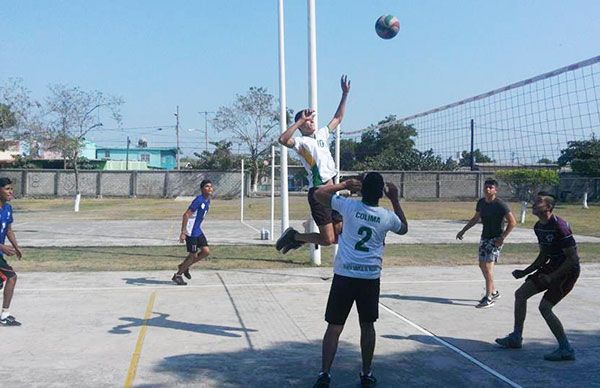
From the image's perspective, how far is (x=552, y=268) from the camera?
720 centimetres

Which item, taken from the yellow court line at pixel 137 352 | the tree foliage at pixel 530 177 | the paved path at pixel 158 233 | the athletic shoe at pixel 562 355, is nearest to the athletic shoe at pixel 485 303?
the athletic shoe at pixel 562 355

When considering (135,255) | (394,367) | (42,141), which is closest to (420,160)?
(42,141)

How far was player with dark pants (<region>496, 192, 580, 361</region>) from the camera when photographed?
23.1 ft

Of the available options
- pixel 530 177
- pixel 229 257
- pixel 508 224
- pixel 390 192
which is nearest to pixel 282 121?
pixel 229 257

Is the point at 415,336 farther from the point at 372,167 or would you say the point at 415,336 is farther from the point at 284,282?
the point at 372,167

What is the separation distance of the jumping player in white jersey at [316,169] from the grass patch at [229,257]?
22.3 ft

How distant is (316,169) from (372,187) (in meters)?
1.86

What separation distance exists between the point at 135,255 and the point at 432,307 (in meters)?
9.36

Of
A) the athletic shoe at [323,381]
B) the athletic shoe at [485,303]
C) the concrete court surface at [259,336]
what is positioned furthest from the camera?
the athletic shoe at [485,303]

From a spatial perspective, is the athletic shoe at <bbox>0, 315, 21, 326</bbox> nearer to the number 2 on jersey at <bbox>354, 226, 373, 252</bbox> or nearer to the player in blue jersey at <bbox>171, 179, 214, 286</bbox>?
the player in blue jersey at <bbox>171, 179, 214, 286</bbox>

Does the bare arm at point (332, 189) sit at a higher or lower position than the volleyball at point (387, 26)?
lower

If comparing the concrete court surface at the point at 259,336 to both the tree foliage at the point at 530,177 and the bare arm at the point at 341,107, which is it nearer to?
the bare arm at the point at 341,107

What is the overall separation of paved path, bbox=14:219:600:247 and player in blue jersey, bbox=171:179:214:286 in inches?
300

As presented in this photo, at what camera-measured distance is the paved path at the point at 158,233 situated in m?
20.5
